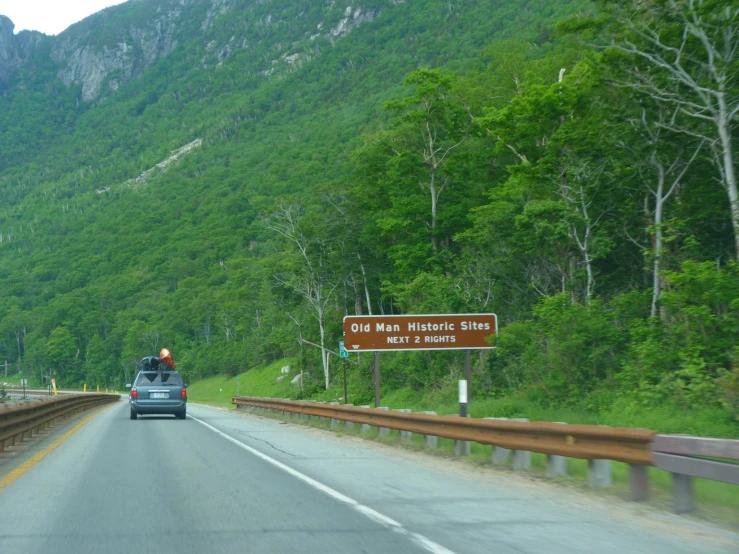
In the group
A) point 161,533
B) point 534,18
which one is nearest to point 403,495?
point 161,533

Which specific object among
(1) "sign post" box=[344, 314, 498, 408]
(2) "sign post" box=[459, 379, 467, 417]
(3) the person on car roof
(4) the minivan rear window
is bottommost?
(2) "sign post" box=[459, 379, 467, 417]

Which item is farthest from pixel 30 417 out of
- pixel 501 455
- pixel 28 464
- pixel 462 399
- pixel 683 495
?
pixel 683 495

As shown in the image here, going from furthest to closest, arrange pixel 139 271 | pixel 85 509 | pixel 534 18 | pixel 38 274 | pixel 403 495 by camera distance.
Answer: pixel 38 274
pixel 139 271
pixel 534 18
pixel 403 495
pixel 85 509

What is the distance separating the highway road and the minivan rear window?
12632 millimetres

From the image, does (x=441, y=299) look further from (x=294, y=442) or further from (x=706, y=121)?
(x=294, y=442)

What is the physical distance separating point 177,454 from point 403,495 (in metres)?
6.45

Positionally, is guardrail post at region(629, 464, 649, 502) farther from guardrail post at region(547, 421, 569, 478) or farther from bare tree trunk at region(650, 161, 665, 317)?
bare tree trunk at region(650, 161, 665, 317)

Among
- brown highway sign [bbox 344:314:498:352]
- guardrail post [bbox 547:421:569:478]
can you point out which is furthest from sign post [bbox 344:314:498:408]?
guardrail post [bbox 547:421:569:478]

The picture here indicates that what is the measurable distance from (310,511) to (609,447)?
11.1 ft

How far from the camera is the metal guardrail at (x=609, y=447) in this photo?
7.45m

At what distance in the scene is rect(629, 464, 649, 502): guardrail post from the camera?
345 inches

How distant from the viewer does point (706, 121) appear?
2306cm

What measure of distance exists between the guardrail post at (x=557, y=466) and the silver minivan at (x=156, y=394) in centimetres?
1765

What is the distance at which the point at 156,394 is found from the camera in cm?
2656
